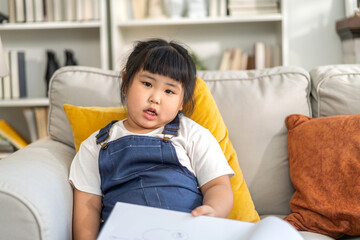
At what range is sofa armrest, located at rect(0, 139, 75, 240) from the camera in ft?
2.70

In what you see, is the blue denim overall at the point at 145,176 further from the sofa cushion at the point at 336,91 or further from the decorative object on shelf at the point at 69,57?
the decorative object on shelf at the point at 69,57

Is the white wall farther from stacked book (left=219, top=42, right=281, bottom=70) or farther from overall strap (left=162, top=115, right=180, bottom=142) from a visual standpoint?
overall strap (left=162, top=115, right=180, bottom=142)

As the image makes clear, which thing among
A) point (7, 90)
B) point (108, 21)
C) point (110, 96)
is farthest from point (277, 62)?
point (7, 90)

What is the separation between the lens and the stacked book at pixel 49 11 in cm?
232

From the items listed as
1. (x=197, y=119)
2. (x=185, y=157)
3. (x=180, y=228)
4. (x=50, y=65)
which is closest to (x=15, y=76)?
(x=50, y=65)

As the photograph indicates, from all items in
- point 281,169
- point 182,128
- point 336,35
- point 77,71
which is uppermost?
point 336,35

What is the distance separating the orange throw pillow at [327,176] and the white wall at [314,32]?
1.34 m

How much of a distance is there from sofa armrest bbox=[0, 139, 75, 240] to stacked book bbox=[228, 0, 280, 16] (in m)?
1.51

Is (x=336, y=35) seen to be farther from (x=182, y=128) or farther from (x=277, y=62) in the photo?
(x=182, y=128)

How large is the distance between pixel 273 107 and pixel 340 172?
1.09ft

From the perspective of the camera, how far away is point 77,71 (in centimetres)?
144

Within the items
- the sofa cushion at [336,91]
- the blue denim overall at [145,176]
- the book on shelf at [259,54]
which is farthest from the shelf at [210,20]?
the blue denim overall at [145,176]

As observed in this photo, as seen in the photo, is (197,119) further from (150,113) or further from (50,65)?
(50,65)

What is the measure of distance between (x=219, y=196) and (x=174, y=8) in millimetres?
1577
